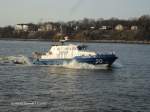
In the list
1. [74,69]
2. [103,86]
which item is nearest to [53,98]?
[103,86]

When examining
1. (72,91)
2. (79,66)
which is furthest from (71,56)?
(72,91)

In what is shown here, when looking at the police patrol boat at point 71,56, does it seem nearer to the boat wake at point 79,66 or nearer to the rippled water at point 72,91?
the boat wake at point 79,66

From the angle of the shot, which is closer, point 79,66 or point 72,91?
point 72,91

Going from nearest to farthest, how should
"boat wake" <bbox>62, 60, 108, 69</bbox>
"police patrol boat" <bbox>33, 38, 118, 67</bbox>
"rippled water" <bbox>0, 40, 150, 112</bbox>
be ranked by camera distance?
"rippled water" <bbox>0, 40, 150, 112</bbox>, "police patrol boat" <bbox>33, 38, 118, 67</bbox>, "boat wake" <bbox>62, 60, 108, 69</bbox>

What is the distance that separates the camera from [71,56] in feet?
196

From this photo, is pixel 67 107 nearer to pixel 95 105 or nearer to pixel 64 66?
pixel 95 105

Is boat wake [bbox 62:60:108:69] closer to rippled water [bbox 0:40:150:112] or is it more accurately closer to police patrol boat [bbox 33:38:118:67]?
police patrol boat [bbox 33:38:118:67]

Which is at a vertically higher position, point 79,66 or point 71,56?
point 71,56

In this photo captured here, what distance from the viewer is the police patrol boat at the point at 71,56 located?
57959mm

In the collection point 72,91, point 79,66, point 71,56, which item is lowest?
point 79,66

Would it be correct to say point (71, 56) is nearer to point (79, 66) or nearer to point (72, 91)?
point (79, 66)

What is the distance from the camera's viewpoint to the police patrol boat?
190ft

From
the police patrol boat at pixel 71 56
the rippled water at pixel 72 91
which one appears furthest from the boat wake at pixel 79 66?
the rippled water at pixel 72 91

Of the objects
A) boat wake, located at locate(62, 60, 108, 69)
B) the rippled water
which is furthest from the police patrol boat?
the rippled water
